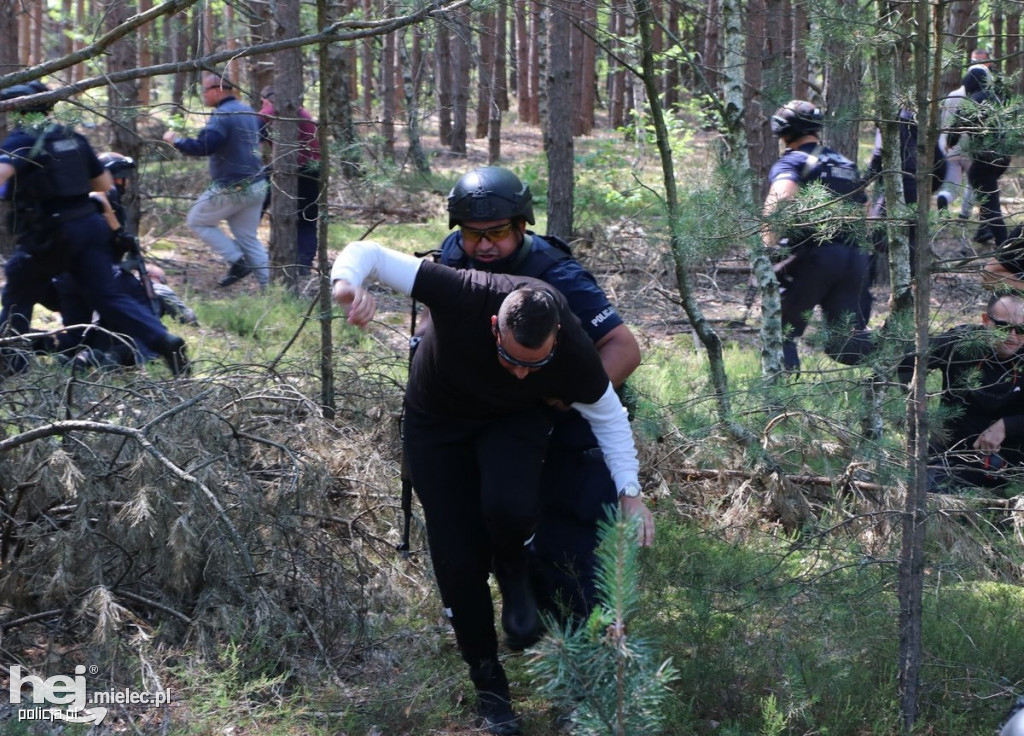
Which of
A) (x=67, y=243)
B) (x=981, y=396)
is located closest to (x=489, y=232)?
(x=981, y=396)

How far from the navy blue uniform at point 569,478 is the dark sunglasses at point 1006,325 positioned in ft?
4.41

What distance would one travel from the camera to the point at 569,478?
3.97m

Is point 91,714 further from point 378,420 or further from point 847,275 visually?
point 847,275

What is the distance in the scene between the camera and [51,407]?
487cm

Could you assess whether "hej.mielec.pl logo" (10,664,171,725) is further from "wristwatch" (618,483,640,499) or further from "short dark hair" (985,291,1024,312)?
"short dark hair" (985,291,1024,312)

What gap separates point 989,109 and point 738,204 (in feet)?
3.08

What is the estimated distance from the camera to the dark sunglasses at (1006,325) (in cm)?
373

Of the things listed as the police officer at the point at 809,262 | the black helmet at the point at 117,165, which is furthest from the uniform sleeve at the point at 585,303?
the black helmet at the point at 117,165

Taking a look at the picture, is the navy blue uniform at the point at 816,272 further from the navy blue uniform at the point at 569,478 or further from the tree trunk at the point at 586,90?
the tree trunk at the point at 586,90

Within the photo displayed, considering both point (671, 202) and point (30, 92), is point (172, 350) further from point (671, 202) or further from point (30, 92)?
point (671, 202)

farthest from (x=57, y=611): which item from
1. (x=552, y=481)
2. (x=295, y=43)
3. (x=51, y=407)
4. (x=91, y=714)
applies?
(x=295, y=43)

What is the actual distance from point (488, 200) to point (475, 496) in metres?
1.05

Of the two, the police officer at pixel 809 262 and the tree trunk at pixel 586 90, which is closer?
the police officer at pixel 809 262

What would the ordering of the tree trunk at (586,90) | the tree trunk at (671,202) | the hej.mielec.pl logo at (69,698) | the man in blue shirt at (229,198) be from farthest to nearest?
the tree trunk at (586,90)
the man in blue shirt at (229,198)
the tree trunk at (671,202)
the hej.mielec.pl logo at (69,698)
